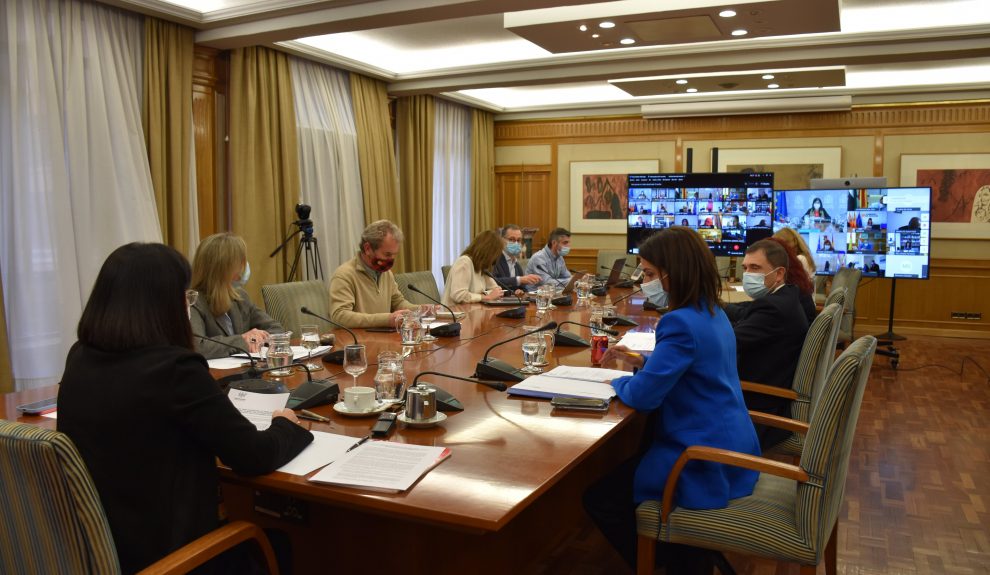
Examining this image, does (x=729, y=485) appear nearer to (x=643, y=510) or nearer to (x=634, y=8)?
(x=643, y=510)

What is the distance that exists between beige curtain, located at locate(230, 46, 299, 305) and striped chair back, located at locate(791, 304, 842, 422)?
4167mm

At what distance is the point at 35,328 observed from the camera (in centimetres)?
439

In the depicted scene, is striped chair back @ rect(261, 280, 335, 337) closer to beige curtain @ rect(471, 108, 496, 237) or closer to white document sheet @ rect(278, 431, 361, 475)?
white document sheet @ rect(278, 431, 361, 475)

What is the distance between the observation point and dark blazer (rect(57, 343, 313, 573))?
4.72 feet

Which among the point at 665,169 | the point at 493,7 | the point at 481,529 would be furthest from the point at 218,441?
the point at 665,169

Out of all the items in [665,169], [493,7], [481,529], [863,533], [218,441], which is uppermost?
A: [493,7]

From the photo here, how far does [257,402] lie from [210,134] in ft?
13.3

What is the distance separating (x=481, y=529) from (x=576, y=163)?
830 cm

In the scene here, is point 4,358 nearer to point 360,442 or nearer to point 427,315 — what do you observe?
point 427,315

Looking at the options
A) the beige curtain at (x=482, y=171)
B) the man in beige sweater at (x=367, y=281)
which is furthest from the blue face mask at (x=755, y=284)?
the beige curtain at (x=482, y=171)

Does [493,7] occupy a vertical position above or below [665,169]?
above

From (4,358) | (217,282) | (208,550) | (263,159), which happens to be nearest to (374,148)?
(263,159)

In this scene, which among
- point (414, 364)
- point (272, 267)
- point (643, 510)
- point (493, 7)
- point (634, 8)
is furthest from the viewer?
point (272, 267)

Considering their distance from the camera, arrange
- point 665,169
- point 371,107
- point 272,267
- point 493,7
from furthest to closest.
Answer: point 665,169
point 371,107
point 272,267
point 493,7
